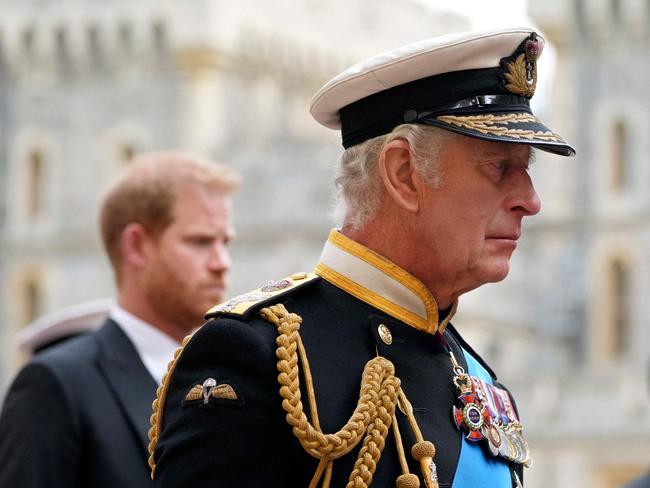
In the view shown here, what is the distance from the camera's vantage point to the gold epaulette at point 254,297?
354 centimetres

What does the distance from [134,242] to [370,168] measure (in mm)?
1688

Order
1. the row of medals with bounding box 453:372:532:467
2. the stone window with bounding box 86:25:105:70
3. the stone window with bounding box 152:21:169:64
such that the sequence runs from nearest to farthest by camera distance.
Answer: the row of medals with bounding box 453:372:532:467 → the stone window with bounding box 152:21:169:64 → the stone window with bounding box 86:25:105:70

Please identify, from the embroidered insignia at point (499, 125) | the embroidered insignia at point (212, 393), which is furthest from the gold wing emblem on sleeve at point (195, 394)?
the embroidered insignia at point (499, 125)

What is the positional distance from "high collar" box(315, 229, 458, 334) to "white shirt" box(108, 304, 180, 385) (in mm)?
1422

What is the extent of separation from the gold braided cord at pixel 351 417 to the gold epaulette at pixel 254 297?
36mm

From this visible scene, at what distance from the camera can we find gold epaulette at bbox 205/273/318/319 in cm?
354

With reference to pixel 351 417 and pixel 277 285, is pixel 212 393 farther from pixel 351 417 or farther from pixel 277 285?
pixel 277 285

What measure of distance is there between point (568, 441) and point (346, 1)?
1744cm

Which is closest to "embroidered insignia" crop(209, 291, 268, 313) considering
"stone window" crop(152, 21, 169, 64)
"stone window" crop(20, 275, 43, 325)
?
"stone window" crop(20, 275, 43, 325)

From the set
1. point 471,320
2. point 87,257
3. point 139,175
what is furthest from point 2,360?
point 139,175

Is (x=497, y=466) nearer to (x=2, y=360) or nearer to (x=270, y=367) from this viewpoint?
(x=270, y=367)

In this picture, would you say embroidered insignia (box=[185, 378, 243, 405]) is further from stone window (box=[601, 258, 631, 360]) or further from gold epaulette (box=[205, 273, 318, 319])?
stone window (box=[601, 258, 631, 360])

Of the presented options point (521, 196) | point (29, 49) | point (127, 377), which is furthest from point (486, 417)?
point (29, 49)

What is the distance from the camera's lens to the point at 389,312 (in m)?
3.67
